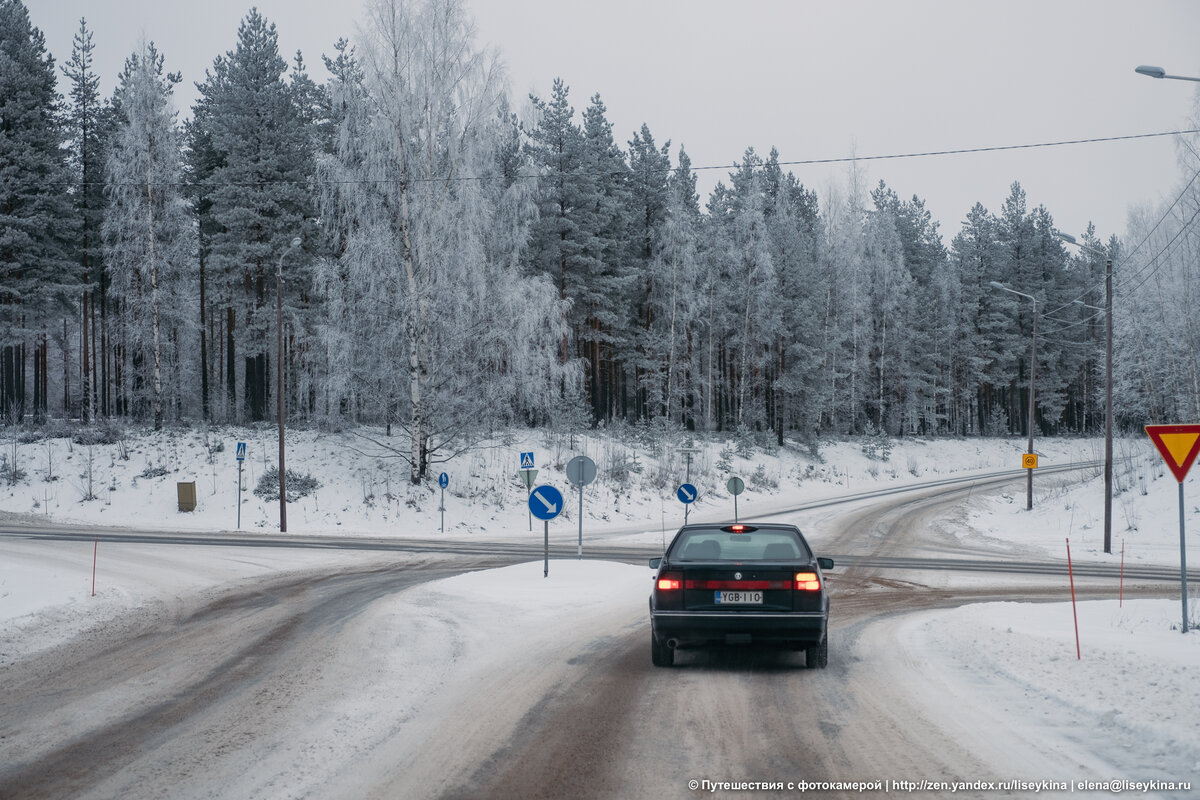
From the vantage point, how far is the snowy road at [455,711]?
17.0 ft

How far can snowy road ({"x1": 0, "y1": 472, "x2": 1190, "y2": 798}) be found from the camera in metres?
5.18

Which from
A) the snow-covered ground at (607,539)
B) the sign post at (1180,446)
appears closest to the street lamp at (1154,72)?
the sign post at (1180,446)

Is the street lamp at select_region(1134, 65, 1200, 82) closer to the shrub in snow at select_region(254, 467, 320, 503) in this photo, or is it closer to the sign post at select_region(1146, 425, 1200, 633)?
the sign post at select_region(1146, 425, 1200, 633)

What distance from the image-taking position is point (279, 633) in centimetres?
1055

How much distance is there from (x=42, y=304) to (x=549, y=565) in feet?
107

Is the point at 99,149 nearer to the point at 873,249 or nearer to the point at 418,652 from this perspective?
the point at 418,652

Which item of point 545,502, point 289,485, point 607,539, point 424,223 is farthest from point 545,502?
point 289,485

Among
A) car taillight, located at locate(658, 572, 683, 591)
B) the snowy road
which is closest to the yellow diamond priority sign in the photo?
the snowy road

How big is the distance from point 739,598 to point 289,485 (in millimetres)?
25735

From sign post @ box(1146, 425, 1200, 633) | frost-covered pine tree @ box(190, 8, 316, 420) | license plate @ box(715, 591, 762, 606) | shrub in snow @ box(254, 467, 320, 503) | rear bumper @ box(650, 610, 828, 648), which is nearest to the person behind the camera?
rear bumper @ box(650, 610, 828, 648)

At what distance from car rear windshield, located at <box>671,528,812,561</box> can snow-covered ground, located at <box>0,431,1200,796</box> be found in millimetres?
1704

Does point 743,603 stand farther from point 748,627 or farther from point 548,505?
point 548,505

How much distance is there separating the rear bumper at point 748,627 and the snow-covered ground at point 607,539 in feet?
3.51

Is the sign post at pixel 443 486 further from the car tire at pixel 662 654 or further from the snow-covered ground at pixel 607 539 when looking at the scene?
the car tire at pixel 662 654
